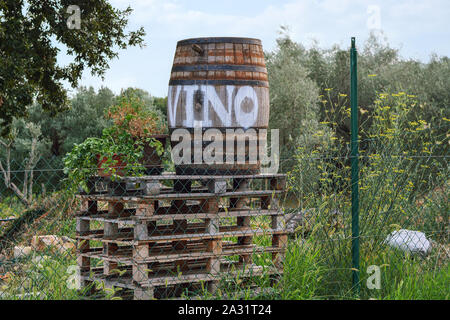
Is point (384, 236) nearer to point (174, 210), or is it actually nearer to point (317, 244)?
point (317, 244)

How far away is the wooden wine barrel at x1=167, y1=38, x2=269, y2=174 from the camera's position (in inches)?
189

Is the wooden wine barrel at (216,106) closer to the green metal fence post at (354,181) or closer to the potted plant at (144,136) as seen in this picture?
the potted plant at (144,136)

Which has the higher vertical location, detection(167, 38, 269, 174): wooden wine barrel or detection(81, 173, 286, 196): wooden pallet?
detection(167, 38, 269, 174): wooden wine barrel

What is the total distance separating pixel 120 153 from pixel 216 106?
936 mm

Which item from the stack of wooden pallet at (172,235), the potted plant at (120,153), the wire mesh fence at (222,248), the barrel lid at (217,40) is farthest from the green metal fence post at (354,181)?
the potted plant at (120,153)

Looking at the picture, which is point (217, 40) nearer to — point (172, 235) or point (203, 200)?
point (203, 200)

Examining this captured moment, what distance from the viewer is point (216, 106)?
188 inches

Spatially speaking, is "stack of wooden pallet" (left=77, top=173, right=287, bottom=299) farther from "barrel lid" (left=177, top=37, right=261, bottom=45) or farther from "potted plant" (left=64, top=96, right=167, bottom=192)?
"barrel lid" (left=177, top=37, right=261, bottom=45)

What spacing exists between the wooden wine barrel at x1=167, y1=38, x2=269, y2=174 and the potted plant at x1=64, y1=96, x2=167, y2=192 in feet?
0.75

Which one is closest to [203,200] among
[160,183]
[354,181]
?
[160,183]

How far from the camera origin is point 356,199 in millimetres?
4758

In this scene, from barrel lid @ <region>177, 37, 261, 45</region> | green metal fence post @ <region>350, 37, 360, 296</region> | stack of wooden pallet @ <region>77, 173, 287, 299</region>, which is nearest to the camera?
stack of wooden pallet @ <region>77, 173, 287, 299</region>

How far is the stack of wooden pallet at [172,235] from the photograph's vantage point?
428 centimetres

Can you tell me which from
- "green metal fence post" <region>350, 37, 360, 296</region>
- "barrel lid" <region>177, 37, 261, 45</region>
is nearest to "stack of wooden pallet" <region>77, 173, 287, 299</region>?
"green metal fence post" <region>350, 37, 360, 296</region>
